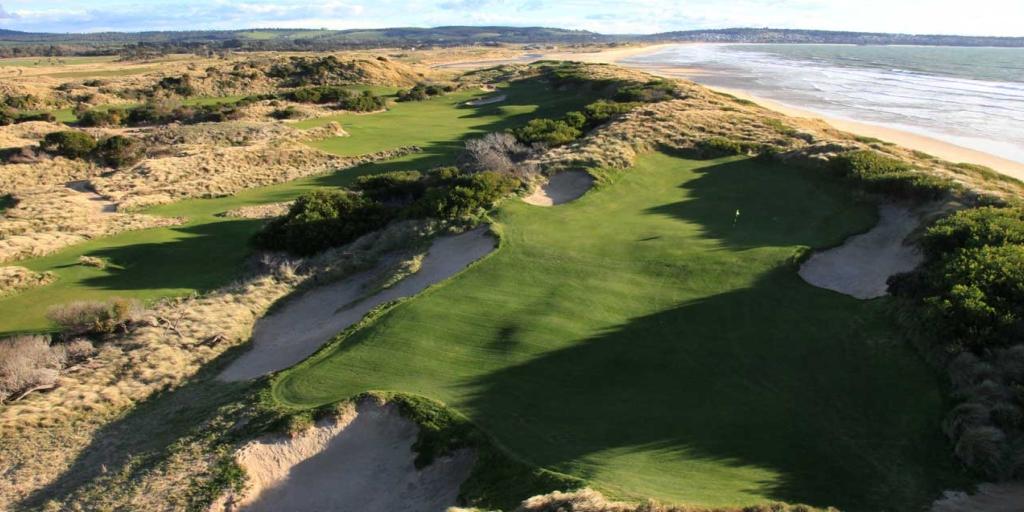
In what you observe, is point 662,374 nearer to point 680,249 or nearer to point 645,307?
point 645,307

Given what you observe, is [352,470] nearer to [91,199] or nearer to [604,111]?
[91,199]

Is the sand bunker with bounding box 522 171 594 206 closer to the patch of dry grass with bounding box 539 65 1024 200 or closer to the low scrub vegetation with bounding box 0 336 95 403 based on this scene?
the patch of dry grass with bounding box 539 65 1024 200

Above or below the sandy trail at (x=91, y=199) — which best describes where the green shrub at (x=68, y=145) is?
above

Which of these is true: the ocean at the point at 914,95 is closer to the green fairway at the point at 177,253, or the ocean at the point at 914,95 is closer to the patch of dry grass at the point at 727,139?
the patch of dry grass at the point at 727,139

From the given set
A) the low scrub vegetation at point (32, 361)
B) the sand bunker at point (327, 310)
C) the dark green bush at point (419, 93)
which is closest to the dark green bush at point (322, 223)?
the sand bunker at point (327, 310)

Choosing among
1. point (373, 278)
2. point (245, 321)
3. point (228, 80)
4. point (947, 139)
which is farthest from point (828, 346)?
point (228, 80)

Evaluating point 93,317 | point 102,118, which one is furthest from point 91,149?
point 93,317
